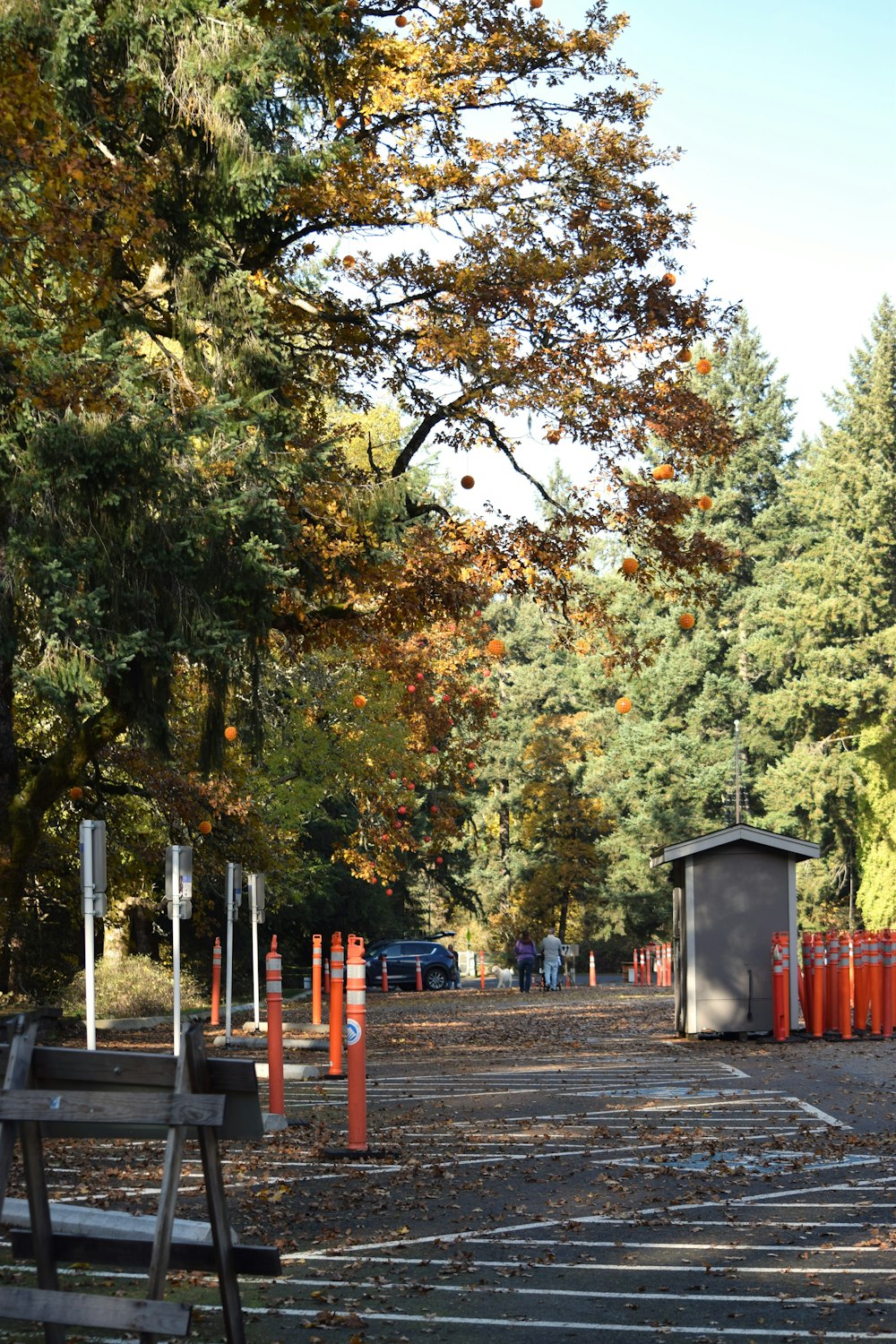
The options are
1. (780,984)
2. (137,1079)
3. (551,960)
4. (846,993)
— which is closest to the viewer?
(137,1079)

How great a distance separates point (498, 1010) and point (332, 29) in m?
20.6

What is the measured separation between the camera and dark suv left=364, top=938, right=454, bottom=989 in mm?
55344

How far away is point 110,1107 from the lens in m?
6.01

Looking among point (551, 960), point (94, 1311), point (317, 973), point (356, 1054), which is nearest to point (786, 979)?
point (317, 973)

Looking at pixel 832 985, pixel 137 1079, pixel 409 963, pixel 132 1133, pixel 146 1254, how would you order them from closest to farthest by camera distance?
pixel 137 1079 < pixel 132 1133 < pixel 146 1254 < pixel 832 985 < pixel 409 963

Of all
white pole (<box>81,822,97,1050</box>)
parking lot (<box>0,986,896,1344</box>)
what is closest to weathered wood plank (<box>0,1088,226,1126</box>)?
parking lot (<box>0,986,896,1344</box>)

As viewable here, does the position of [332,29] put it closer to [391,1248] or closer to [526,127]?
[526,127]

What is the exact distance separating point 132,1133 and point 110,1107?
313mm

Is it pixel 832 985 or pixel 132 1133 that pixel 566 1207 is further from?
pixel 832 985

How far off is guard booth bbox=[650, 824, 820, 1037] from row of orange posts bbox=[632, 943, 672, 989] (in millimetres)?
25932

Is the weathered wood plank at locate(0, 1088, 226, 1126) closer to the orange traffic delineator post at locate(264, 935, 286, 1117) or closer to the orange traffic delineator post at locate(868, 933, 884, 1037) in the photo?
the orange traffic delineator post at locate(264, 935, 286, 1117)

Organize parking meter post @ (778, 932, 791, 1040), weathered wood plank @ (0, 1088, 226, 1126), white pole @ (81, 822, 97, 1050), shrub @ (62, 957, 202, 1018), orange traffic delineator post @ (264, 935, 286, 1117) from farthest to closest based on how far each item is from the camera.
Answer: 1. shrub @ (62, 957, 202, 1018)
2. parking meter post @ (778, 932, 791, 1040)
3. white pole @ (81, 822, 97, 1050)
4. orange traffic delineator post @ (264, 935, 286, 1117)
5. weathered wood plank @ (0, 1088, 226, 1126)

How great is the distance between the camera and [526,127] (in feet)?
81.2

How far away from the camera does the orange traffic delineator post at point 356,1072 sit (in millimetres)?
12125
